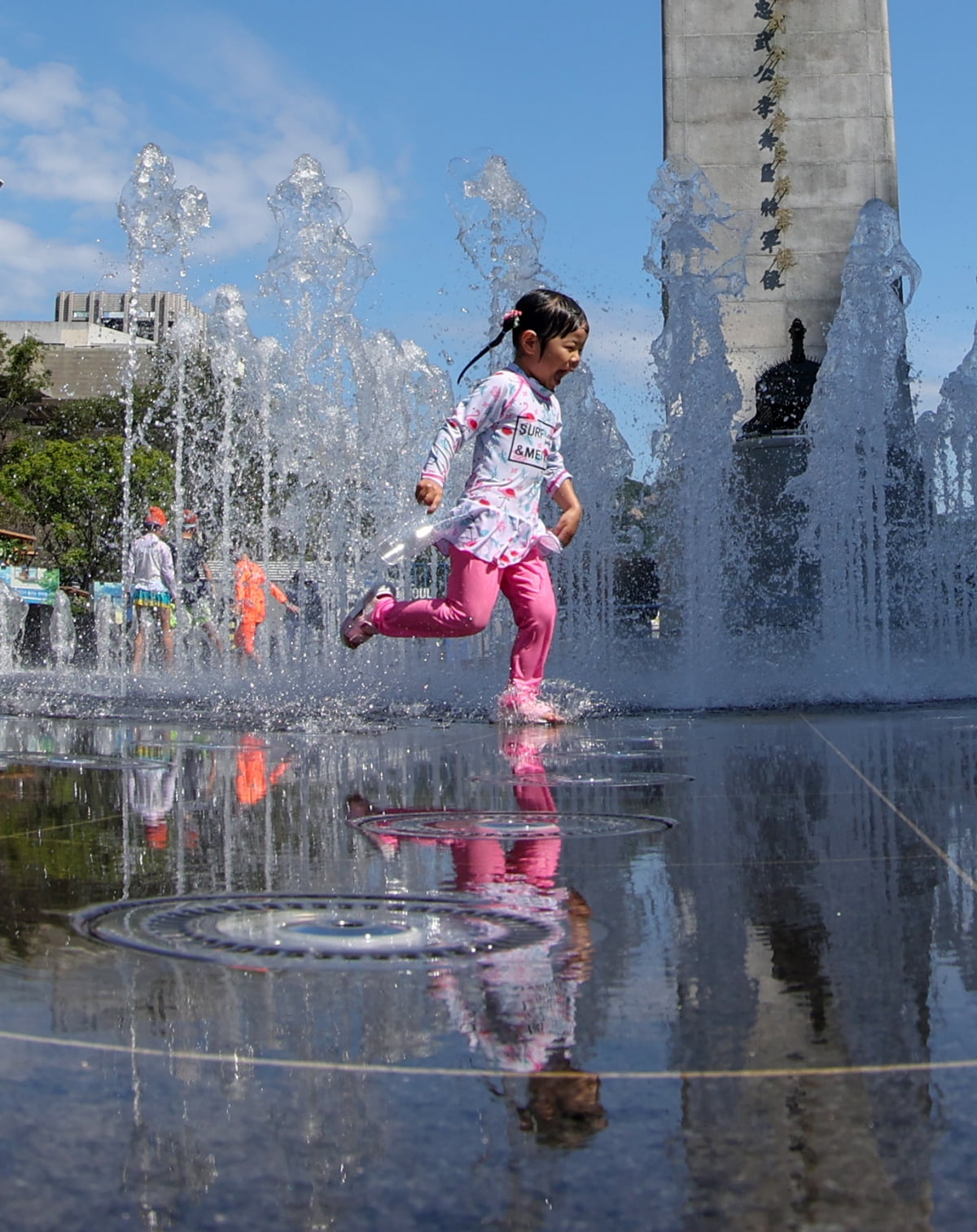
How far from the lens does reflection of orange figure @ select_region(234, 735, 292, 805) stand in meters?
3.57

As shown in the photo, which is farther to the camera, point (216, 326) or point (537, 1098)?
point (216, 326)

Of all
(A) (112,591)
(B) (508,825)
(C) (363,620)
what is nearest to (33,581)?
(A) (112,591)

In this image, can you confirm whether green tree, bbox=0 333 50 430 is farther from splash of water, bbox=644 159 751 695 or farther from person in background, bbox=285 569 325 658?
splash of water, bbox=644 159 751 695

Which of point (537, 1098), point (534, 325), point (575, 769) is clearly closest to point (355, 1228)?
point (537, 1098)

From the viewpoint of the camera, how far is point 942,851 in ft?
8.50

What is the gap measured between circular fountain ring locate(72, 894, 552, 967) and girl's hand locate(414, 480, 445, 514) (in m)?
3.04

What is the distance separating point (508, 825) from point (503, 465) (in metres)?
2.92

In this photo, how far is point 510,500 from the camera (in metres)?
5.74

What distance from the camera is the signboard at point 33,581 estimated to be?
32.4 metres

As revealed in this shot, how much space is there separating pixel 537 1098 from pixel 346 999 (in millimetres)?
367

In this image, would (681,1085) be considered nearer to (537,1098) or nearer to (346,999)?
(537,1098)

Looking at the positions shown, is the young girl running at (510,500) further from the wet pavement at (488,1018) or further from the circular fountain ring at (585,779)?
the wet pavement at (488,1018)

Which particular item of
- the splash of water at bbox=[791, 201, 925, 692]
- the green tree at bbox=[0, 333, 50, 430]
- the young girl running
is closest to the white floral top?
the young girl running

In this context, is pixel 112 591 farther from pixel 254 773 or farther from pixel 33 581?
pixel 254 773
